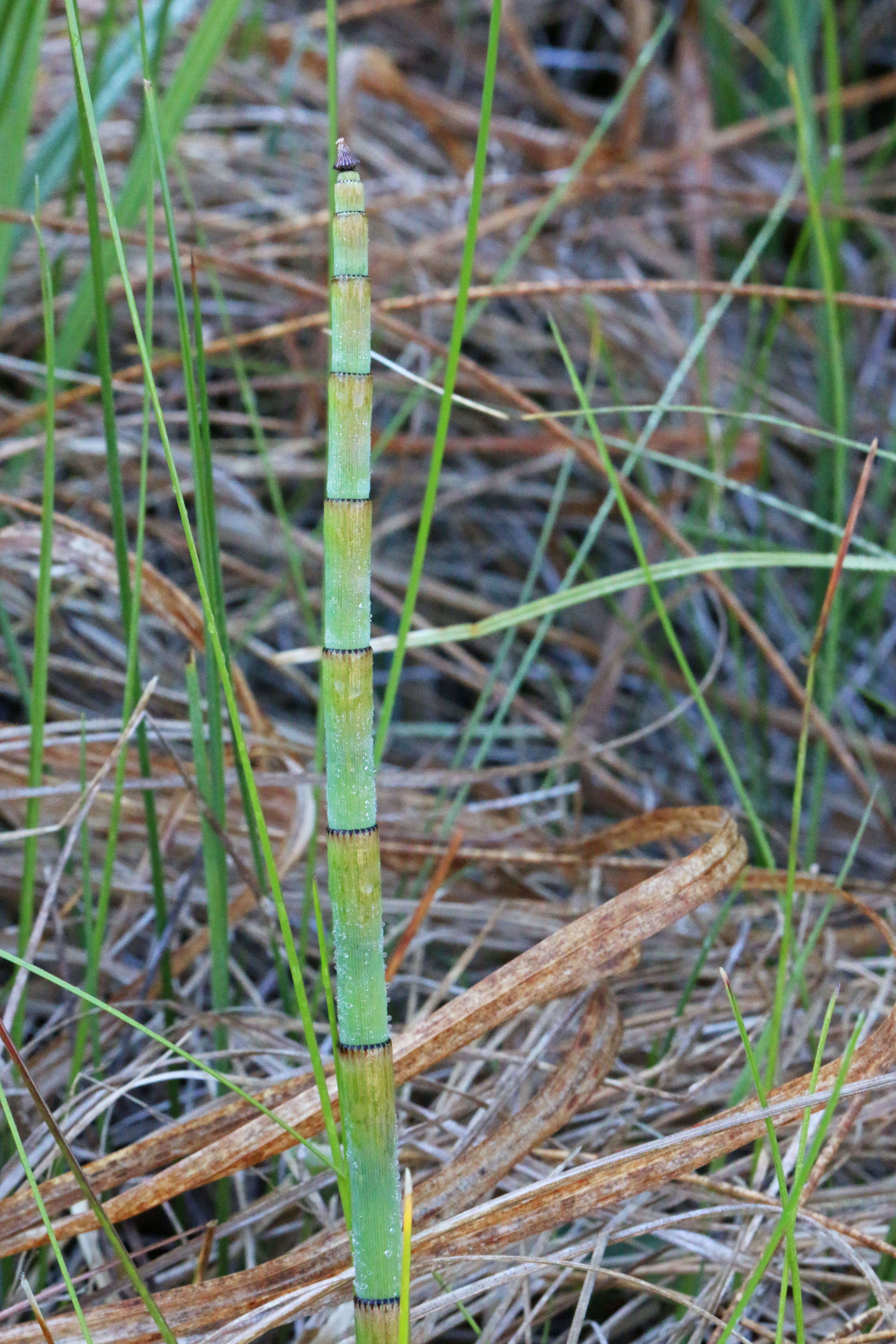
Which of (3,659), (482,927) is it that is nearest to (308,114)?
(3,659)

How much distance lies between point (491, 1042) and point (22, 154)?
40.3 inches

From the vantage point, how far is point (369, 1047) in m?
0.57

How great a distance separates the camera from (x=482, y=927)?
111cm

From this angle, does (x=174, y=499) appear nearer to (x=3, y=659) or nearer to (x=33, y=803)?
(x=3, y=659)

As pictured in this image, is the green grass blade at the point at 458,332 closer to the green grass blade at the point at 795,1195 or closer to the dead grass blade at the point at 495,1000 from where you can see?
the dead grass blade at the point at 495,1000

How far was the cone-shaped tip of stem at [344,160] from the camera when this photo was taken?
0.55 meters

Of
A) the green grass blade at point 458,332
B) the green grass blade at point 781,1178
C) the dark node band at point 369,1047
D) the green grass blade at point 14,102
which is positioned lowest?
the green grass blade at point 781,1178

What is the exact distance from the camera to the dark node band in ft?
1.86

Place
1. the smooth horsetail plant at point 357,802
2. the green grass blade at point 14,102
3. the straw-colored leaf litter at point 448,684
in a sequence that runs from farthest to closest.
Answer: the green grass blade at point 14,102 → the straw-colored leaf litter at point 448,684 → the smooth horsetail plant at point 357,802

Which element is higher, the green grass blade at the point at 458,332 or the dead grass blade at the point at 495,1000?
the green grass blade at the point at 458,332

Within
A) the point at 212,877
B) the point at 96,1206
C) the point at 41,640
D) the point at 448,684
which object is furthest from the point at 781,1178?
the point at 448,684

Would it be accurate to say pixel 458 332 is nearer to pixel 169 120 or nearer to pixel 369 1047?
pixel 369 1047

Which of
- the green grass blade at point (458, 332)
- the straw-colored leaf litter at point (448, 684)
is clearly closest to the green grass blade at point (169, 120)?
the straw-colored leaf litter at point (448, 684)

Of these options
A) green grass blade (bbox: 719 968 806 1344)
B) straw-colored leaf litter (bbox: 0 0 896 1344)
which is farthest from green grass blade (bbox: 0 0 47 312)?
green grass blade (bbox: 719 968 806 1344)
